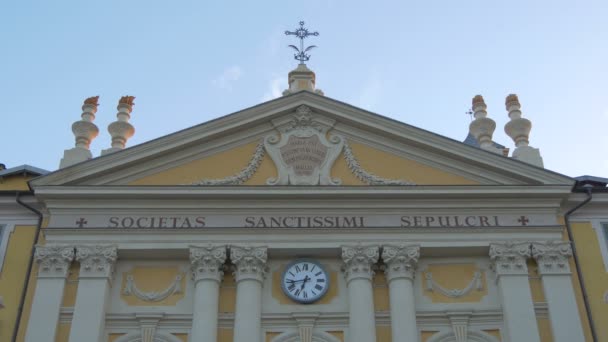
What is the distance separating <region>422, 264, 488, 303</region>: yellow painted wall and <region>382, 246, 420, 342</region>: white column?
1.89ft

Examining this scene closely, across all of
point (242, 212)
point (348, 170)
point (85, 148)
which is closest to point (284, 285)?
point (242, 212)

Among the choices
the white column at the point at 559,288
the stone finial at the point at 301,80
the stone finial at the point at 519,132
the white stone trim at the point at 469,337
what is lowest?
the white stone trim at the point at 469,337

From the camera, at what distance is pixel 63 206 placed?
21.3 meters

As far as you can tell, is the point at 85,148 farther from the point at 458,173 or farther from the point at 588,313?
the point at 588,313

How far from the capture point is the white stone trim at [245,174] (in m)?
21.8

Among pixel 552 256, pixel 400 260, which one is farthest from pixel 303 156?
pixel 552 256

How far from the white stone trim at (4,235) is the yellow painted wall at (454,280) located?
429 inches

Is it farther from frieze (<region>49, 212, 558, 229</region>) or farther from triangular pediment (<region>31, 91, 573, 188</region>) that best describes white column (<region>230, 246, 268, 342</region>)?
triangular pediment (<region>31, 91, 573, 188</region>)

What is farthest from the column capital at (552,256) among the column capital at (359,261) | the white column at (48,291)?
the white column at (48,291)

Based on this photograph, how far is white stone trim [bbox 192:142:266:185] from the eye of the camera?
71.4ft

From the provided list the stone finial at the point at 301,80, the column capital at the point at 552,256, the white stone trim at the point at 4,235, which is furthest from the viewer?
the stone finial at the point at 301,80

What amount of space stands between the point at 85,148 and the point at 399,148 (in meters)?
8.83

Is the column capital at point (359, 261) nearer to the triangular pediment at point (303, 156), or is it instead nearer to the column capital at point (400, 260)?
the column capital at point (400, 260)

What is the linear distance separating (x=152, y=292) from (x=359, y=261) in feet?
17.5
